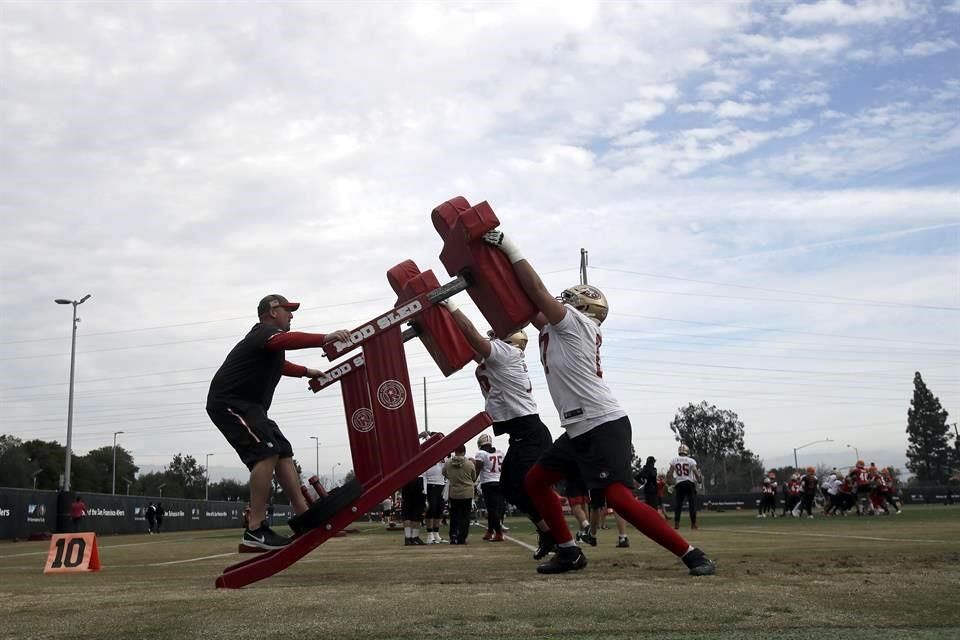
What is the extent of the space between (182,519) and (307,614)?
165ft

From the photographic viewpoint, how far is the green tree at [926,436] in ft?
419

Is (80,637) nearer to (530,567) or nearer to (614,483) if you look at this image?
(614,483)

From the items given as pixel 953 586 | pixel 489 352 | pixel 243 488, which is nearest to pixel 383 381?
pixel 489 352

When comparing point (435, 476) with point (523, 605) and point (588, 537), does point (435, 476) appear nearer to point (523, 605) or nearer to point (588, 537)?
point (588, 537)

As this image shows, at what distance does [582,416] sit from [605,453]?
291 millimetres

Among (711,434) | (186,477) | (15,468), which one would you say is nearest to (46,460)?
(15,468)

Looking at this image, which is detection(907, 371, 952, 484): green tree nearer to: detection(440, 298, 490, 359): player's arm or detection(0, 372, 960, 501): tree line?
detection(0, 372, 960, 501): tree line

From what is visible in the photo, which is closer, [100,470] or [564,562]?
[564,562]

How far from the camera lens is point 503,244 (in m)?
5.42

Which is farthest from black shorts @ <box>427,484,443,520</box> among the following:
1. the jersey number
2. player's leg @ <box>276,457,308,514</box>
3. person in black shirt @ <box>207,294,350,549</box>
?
the jersey number

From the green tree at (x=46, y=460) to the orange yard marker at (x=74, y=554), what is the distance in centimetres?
11063

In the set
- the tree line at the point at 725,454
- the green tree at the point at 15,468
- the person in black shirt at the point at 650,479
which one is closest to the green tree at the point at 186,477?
the tree line at the point at 725,454

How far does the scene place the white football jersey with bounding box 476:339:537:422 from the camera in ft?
24.5

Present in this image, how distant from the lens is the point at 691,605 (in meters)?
3.73
